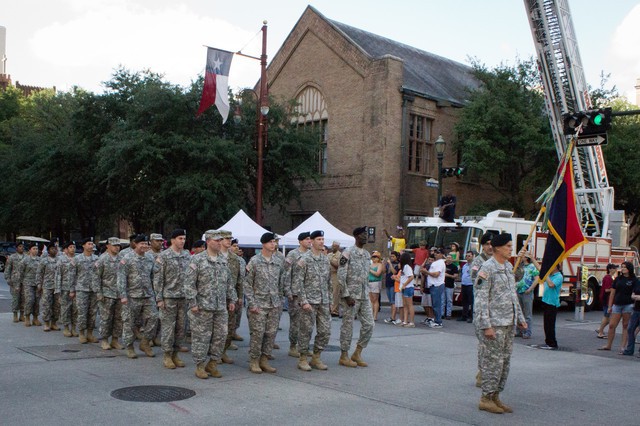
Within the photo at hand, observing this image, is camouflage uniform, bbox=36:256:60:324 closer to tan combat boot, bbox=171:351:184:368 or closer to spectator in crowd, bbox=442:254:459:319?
tan combat boot, bbox=171:351:184:368

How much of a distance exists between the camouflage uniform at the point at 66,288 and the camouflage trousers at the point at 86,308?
0.78 m

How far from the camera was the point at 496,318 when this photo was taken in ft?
24.2

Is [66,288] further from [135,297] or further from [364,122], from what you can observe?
[364,122]

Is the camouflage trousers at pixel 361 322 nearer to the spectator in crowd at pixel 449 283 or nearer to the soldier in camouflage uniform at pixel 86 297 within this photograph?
the soldier in camouflage uniform at pixel 86 297

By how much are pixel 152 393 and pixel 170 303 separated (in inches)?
75.7

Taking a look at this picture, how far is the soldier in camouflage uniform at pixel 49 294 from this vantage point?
1348 cm

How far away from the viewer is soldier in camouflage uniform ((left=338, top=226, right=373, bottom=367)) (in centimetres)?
991

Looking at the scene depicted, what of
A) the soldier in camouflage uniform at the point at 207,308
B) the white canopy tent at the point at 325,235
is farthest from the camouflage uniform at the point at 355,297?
the white canopy tent at the point at 325,235

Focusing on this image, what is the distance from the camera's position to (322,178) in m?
31.9

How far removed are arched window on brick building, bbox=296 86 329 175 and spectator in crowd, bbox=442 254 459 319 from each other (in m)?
15.0

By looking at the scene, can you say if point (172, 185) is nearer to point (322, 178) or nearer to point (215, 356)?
point (322, 178)

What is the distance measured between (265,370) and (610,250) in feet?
53.7

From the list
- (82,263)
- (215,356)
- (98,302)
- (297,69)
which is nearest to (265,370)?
(215,356)

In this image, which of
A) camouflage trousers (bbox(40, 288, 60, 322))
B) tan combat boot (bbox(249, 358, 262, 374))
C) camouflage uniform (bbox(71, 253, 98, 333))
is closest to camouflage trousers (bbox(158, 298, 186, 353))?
tan combat boot (bbox(249, 358, 262, 374))
